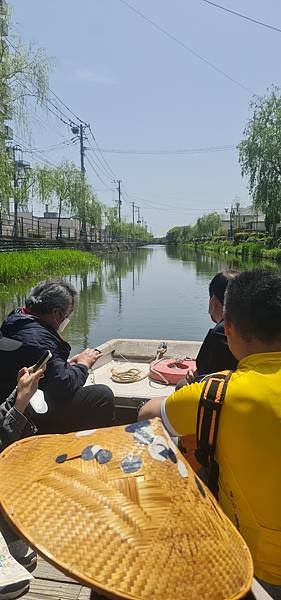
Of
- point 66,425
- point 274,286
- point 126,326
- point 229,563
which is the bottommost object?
point 126,326

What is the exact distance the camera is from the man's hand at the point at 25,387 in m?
2.06

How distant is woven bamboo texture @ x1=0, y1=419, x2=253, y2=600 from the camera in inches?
37.1

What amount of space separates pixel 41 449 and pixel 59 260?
2272cm

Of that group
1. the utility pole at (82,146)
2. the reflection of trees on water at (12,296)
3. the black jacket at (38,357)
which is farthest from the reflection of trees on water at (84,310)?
the utility pole at (82,146)

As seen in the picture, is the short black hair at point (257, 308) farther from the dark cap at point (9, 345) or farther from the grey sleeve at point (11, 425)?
the dark cap at point (9, 345)

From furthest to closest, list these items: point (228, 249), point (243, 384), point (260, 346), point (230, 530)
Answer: point (228, 249), point (260, 346), point (243, 384), point (230, 530)

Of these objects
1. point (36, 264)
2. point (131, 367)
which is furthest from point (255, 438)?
point (36, 264)

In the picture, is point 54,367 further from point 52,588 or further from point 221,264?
point 221,264

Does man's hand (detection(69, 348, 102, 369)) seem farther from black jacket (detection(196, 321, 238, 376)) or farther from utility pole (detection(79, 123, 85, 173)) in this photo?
utility pole (detection(79, 123, 85, 173))

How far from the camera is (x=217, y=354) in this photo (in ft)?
8.32

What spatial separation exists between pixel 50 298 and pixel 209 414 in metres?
1.52

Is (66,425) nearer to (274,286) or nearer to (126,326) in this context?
(274,286)

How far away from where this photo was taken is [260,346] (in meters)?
1.38

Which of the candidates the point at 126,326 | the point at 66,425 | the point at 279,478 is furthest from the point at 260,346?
the point at 126,326
